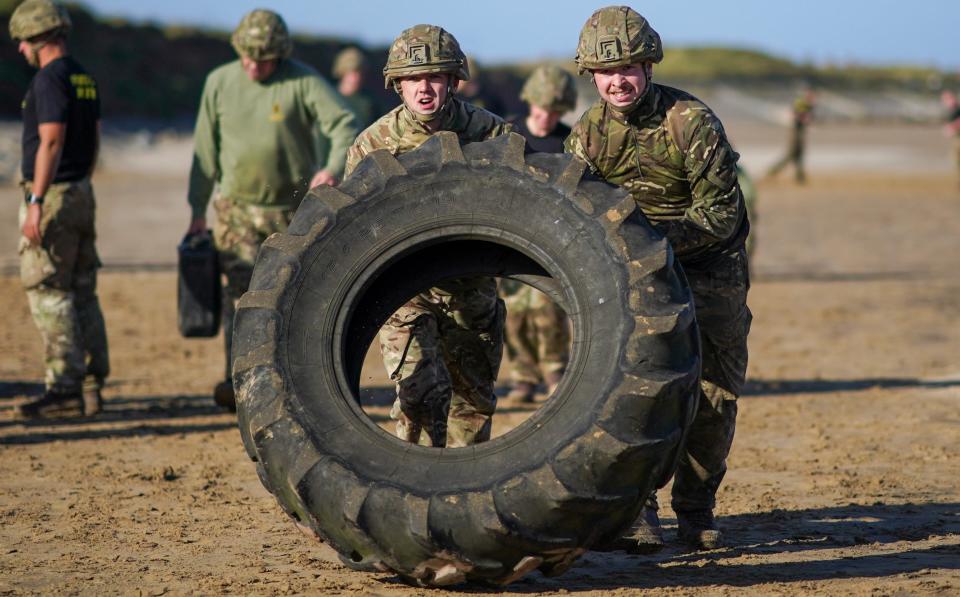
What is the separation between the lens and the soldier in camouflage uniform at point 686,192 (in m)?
5.73

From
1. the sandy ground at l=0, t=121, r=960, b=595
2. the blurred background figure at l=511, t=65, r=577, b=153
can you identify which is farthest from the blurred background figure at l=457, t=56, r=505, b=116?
the sandy ground at l=0, t=121, r=960, b=595

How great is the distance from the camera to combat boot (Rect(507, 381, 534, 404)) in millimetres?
9805

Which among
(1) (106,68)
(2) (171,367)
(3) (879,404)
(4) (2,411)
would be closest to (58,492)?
(4) (2,411)

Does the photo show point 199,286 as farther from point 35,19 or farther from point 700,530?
point 700,530

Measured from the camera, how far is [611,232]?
521 centimetres

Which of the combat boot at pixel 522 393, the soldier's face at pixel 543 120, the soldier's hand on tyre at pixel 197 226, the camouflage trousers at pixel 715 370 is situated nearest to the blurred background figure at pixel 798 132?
the soldier's face at pixel 543 120

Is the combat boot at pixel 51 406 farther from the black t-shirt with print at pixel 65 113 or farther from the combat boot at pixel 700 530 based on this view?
the combat boot at pixel 700 530

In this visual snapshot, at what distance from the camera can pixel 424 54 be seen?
19.8ft

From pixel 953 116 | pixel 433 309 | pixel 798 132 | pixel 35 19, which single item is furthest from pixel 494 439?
pixel 798 132

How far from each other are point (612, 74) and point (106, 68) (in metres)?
48.4

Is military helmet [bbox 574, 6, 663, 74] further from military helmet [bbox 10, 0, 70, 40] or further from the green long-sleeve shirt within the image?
military helmet [bbox 10, 0, 70, 40]

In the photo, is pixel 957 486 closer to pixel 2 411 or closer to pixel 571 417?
pixel 571 417

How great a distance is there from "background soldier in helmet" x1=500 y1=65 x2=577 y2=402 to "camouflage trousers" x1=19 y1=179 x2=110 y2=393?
9.32 ft

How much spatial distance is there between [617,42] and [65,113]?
4.53 m
